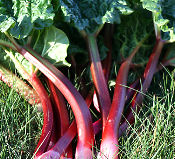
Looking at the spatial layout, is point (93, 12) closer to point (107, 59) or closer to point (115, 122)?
point (107, 59)

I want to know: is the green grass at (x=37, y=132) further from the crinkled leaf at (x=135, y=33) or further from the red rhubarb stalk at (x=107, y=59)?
the crinkled leaf at (x=135, y=33)

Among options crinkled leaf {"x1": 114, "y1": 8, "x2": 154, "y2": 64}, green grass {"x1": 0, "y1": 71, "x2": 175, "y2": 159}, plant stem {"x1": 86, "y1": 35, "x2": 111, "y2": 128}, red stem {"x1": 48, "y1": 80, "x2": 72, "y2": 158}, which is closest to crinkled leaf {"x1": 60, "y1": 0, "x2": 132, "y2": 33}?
plant stem {"x1": 86, "y1": 35, "x2": 111, "y2": 128}

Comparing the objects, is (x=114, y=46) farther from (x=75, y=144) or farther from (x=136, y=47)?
(x=75, y=144)

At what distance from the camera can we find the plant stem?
170 centimetres

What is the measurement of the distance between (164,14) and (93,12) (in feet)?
1.72

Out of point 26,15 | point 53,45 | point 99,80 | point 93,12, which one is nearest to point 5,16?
point 26,15

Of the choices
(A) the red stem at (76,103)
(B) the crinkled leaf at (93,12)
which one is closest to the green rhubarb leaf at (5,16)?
(A) the red stem at (76,103)

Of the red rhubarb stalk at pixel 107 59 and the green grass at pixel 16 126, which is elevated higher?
the red rhubarb stalk at pixel 107 59

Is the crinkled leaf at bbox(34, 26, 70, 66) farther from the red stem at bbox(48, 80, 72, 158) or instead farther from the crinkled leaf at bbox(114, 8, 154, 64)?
the crinkled leaf at bbox(114, 8, 154, 64)

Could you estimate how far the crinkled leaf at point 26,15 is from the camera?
1605 millimetres

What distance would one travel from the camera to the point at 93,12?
1.84 meters

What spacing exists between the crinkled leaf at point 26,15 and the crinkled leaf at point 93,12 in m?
0.16

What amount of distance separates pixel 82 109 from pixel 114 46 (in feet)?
2.81

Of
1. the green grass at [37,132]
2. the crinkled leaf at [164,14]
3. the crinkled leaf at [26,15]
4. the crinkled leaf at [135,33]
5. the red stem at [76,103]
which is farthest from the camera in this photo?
the crinkled leaf at [135,33]
